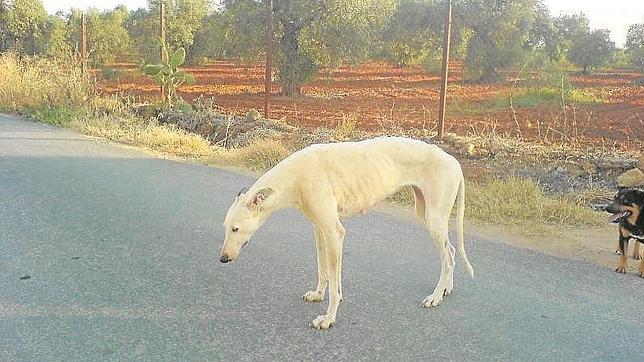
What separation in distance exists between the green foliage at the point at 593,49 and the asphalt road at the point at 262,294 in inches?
1905

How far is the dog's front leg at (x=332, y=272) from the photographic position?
14.3 ft

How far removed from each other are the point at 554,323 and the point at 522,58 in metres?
34.6

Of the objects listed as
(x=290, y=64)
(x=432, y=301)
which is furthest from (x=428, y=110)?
(x=432, y=301)

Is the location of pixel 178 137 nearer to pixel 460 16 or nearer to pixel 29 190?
pixel 29 190

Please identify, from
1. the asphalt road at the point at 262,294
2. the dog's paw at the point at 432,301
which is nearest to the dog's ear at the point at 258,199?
the asphalt road at the point at 262,294

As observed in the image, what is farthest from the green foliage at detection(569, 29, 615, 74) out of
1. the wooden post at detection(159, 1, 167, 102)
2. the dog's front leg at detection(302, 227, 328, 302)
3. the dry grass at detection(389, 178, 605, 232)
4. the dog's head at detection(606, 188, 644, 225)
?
the dog's front leg at detection(302, 227, 328, 302)

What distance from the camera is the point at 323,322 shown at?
14.3 feet

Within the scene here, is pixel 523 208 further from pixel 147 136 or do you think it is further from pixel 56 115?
pixel 56 115

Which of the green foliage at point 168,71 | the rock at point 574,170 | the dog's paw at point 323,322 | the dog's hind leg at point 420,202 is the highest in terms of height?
the green foliage at point 168,71

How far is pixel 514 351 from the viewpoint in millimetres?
4066

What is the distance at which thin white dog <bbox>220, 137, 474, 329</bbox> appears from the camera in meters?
4.25

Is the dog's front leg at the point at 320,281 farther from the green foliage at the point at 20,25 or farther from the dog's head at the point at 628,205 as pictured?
the green foliage at the point at 20,25

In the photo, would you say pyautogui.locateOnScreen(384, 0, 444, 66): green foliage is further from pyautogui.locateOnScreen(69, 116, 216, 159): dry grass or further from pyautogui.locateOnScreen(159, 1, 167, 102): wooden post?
pyautogui.locateOnScreen(69, 116, 216, 159): dry grass

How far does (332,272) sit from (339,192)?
0.56 metres
